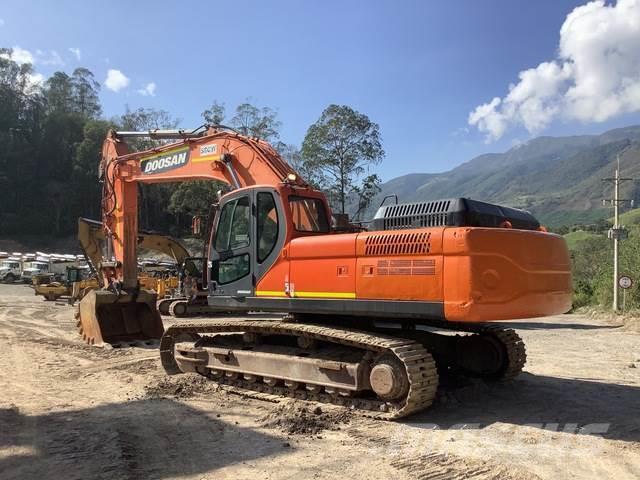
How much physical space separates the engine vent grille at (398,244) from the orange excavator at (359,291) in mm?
15

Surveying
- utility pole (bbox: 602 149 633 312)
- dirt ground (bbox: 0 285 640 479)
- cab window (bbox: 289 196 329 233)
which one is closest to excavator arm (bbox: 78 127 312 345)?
dirt ground (bbox: 0 285 640 479)

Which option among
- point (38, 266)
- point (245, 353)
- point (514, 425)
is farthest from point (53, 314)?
point (38, 266)

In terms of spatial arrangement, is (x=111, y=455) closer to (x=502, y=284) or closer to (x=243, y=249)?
(x=243, y=249)

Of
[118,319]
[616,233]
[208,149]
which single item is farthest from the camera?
[616,233]

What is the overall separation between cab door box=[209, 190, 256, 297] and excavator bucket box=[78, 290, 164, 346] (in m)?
4.53

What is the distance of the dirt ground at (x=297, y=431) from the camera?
4.57 metres

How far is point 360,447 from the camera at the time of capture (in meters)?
5.08

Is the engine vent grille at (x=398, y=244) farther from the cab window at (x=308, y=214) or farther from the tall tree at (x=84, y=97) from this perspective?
the tall tree at (x=84, y=97)

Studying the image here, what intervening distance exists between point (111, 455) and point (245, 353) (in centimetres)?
254

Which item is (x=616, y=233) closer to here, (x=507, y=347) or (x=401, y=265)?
(x=507, y=347)

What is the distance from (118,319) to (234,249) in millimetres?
5465

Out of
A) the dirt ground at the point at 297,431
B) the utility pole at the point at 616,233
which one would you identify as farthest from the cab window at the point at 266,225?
the utility pole at the point at 616,233

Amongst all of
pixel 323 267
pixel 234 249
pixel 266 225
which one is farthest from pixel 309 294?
pixel 234 249

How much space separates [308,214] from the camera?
7.26m
